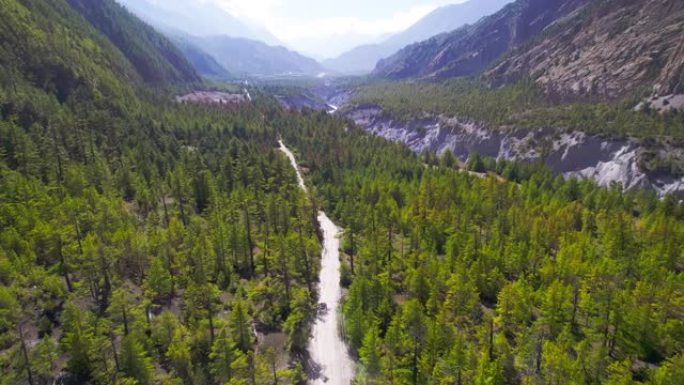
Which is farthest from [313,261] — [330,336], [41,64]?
[41,64]

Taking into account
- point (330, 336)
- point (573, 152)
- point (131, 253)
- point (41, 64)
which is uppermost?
point (41, 64)

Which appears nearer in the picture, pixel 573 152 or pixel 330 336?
pixel 330 336

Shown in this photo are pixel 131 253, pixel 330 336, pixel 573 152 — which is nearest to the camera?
pixel 330 336

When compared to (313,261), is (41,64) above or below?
above

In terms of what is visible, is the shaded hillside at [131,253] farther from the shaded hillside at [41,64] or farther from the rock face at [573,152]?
the rock face at [573,152]

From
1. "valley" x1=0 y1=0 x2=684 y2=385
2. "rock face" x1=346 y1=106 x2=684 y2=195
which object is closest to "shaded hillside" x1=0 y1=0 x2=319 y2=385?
"valley" x1=0 y1=0 x2=684 y2=385

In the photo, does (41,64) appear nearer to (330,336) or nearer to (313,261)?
(313,261)

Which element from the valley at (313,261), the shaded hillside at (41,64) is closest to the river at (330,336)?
the valley at (313,261)

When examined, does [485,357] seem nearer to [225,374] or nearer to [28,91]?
[225,374]

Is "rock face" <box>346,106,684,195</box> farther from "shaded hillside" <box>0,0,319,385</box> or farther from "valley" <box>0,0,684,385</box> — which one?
"shaded hillside" <box>0,0,319,385</box>
